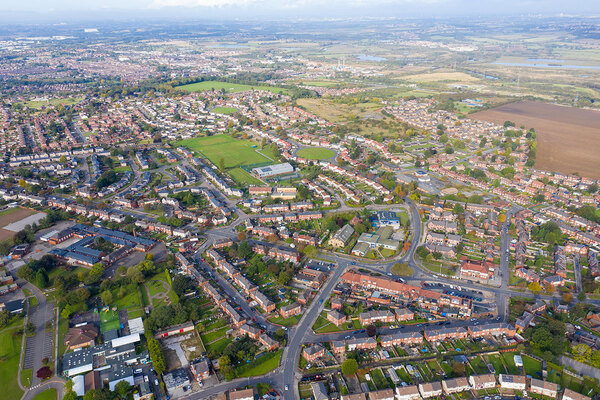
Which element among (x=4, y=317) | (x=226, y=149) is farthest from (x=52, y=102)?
(x=4, y=317)

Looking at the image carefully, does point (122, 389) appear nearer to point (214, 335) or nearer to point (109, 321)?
point (214, 335)

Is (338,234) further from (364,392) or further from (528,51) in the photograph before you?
(528,51)

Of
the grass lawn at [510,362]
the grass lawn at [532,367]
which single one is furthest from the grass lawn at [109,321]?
the grass lawn at [532,367]

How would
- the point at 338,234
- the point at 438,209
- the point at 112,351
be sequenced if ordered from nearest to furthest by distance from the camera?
the point at 112,351
the point at 338,234
the point at 438,209

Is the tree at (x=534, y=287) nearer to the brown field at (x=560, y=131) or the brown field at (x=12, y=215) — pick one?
the brown field at (x=560, y=131)

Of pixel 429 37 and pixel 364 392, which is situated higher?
pixel 429 37

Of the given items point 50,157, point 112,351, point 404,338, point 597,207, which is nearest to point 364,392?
point 404,338
